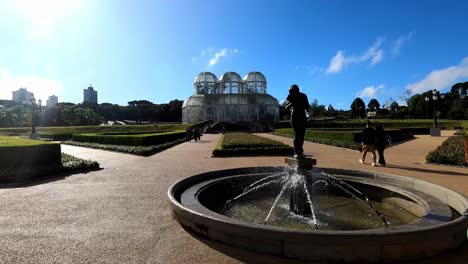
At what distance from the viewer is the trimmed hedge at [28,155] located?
11625 millimetres

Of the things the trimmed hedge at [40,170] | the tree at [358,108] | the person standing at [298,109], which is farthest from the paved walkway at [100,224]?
the tree at [358,108]

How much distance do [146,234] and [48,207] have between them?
3.14 meters

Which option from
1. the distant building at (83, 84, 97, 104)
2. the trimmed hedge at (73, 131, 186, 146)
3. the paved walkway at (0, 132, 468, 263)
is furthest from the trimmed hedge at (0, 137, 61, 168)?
the distant building at (83, 84, 97, 104)

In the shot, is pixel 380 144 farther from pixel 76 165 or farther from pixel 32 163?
pixel 32 163

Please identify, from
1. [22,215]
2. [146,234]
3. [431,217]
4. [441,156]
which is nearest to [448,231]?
[431,217]

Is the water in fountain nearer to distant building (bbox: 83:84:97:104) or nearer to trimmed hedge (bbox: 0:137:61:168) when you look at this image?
trimmed hedge (bbox: 0:137:61:168)

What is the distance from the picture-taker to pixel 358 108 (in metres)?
103

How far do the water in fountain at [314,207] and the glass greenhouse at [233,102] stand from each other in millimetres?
60192

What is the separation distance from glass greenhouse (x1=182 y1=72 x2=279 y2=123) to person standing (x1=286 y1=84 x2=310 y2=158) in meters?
61.9

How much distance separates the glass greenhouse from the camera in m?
69.6

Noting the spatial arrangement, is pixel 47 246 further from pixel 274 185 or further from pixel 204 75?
pixel 204 75

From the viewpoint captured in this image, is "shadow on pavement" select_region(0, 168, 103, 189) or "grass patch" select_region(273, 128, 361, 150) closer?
"shadow on pavement" select_region(0, 168, 103, 189)

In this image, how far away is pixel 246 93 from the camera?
71.4m

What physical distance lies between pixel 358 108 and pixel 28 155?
10160cm
